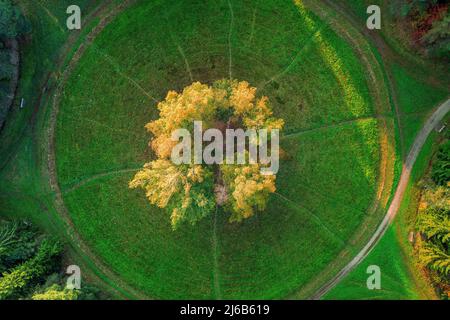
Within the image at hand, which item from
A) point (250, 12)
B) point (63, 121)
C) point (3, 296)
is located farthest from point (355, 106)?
point (3, 296)

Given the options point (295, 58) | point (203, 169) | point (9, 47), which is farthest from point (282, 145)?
point (9, 47)

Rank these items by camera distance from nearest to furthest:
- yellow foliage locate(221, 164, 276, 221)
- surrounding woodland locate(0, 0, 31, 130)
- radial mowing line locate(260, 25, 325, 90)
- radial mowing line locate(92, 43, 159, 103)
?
yellow foliage locate(221, 164, 276, 221) → surrounding woodland locate(0, 0, 31, 130) → radial mowing line locate(260, 25, 325, 90) → radial mowing line locate(92, 43, 159, 103)

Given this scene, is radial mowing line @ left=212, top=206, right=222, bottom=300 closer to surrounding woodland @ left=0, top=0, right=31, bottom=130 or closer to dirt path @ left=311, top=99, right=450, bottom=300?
dirt path @ left=311, top=99, right=450, bottom=300

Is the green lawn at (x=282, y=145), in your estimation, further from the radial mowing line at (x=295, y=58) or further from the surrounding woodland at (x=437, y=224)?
the surrounding woodland at (x=437, y=224)

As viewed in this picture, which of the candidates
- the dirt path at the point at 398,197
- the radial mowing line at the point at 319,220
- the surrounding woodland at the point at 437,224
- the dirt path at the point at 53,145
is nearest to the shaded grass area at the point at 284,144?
the radial mowing line at the point at 319,220

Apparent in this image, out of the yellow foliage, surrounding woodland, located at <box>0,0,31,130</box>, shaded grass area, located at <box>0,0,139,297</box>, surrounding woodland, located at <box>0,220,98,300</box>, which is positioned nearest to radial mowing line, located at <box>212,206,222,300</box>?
the yellow foliage
